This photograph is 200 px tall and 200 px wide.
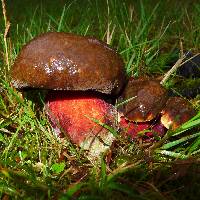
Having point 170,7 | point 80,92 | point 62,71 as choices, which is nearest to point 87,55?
point 62,71

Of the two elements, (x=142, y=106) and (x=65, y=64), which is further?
(x=142, y=106)

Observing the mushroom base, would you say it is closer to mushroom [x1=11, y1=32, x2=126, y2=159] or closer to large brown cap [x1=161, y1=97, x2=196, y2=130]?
mushroom [x1=11, y1=32, x2=126, y2=159]

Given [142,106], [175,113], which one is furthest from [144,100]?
[175,113]

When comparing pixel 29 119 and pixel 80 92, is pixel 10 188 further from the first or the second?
pixel 80 92

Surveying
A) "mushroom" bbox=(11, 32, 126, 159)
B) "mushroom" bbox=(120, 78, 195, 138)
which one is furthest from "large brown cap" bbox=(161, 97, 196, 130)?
"mushroom" bbox=(11, 32, 126, 159)

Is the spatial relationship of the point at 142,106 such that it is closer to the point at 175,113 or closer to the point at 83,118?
the point at 175,113
